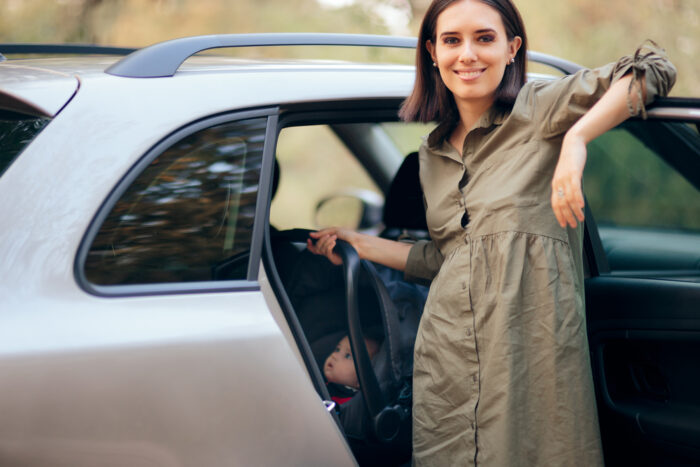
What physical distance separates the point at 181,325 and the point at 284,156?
7878mm

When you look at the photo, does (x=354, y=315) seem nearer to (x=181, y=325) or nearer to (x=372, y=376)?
(x=372, y=376)

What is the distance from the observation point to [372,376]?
6.98 ft

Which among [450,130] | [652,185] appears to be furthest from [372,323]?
[652,185]

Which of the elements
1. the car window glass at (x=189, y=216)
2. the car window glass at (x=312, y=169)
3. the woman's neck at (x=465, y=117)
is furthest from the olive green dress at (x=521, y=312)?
the car window glass at (x=312, y=169)

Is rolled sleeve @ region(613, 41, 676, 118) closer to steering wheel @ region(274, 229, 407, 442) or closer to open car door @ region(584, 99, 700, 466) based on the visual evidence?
open car door @ region(584, 99, 700, 466)

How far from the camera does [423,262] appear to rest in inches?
83.8

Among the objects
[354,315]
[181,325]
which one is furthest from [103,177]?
[354,315]

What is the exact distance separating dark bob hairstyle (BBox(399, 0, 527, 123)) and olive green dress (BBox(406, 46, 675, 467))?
0.43ft

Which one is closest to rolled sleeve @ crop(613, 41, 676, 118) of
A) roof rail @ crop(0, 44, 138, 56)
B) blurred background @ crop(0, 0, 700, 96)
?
roof rail @ crop(0, 44, 138, 56)

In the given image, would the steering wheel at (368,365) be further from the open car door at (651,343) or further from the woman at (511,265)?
the open car door at (651,343)

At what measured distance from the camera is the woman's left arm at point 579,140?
1.63 m

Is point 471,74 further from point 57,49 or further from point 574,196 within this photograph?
point 57,49

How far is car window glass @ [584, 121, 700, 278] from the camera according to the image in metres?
2.47

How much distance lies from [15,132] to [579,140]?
4.18 ft
